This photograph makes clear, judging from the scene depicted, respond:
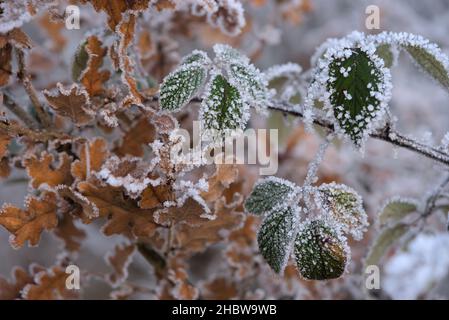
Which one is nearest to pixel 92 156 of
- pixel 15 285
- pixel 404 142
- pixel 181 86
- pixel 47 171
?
pixel 47 171

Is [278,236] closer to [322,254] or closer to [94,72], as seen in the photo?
[322,254]

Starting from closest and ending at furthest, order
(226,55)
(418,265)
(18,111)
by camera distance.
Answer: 1. (226,55)
2. (18,111)
3. (418,265)

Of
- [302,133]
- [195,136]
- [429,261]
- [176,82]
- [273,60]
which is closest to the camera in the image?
[176,82]

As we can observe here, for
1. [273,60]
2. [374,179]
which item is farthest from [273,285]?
[273,60]

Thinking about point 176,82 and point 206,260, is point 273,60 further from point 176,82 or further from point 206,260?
point 176,82

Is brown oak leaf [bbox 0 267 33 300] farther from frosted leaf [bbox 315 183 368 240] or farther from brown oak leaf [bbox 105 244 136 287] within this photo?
frosted leaf [bbox 315 183 368 240]

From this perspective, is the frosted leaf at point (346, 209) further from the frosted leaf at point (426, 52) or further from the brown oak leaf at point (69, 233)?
the brown oak leaf at point (69, 233)
